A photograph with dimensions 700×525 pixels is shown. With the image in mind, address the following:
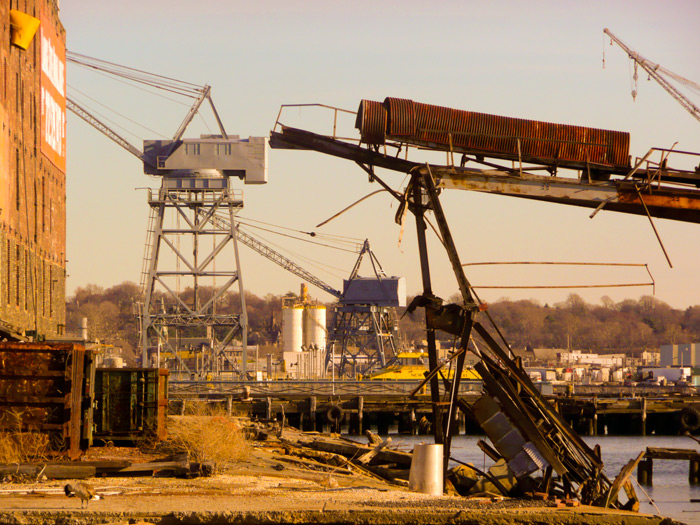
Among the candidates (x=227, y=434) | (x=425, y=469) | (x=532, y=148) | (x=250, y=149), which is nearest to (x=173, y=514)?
(x=425, y=469)

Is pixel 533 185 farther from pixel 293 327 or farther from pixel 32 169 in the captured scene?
pixel 293 327

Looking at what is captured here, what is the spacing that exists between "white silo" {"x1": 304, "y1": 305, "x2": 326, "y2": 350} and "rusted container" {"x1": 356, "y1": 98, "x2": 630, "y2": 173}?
3949 inches

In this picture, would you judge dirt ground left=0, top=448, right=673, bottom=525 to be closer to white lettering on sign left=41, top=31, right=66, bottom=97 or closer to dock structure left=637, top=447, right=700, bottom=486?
dock structure left=637, top=447, right=700, bottom=486

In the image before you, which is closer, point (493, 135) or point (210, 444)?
point (210, 444)

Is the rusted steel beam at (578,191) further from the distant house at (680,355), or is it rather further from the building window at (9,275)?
the distant house at (680,355)

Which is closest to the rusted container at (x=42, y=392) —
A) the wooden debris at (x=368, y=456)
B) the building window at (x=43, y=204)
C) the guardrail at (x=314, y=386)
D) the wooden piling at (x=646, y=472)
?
the wooden debris at (x=368, y=456)

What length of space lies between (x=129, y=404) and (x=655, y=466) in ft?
93.6

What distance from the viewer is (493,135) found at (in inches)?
839

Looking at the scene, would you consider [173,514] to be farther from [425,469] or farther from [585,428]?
[585,428]

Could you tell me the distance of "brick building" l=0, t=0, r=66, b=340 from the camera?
39438 millimetres

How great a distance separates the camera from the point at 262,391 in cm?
6644

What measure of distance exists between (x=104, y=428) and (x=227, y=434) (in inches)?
168

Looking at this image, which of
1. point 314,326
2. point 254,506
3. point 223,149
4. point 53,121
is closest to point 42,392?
point 254,506

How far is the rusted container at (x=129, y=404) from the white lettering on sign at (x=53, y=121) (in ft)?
83.0
